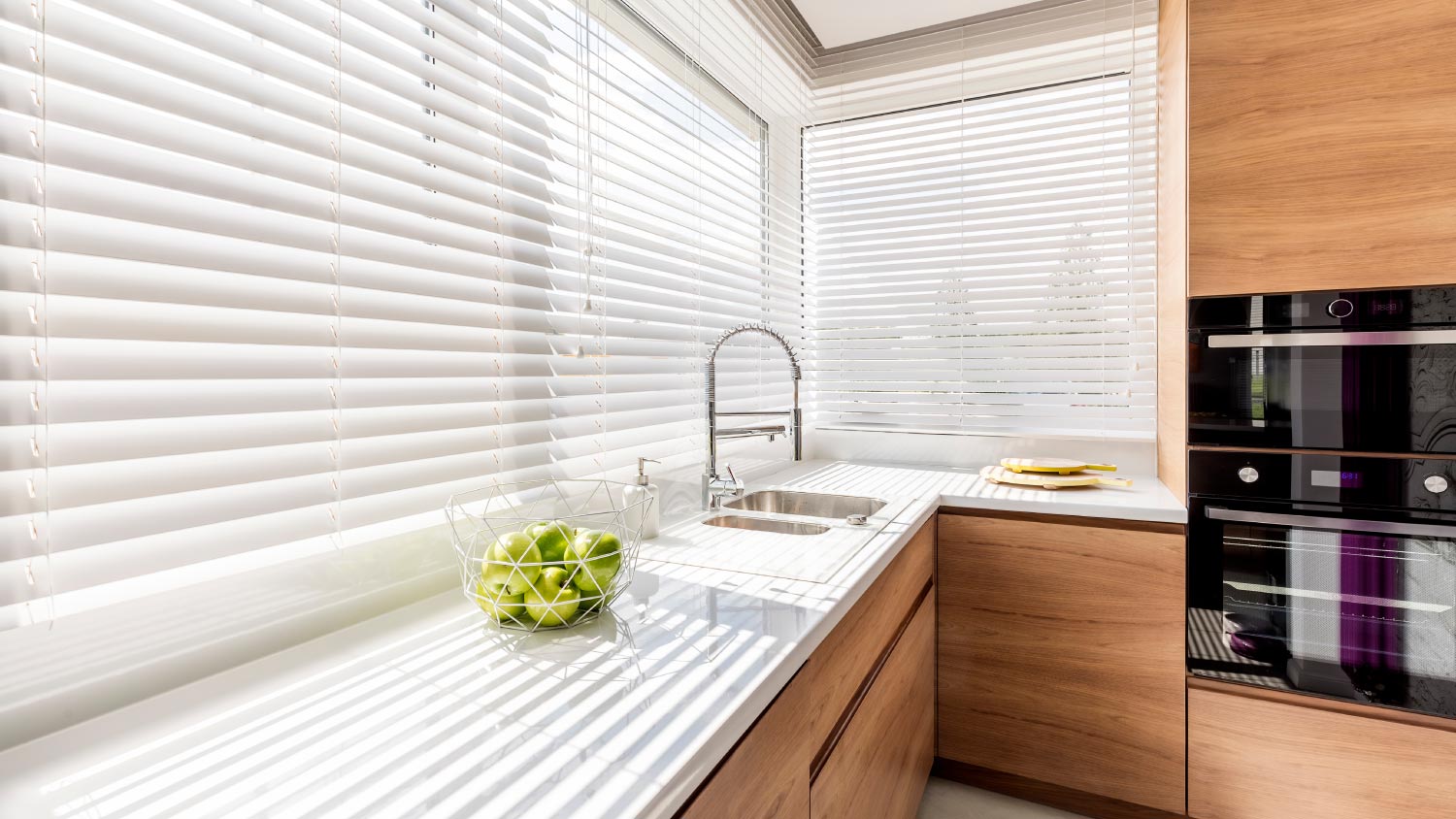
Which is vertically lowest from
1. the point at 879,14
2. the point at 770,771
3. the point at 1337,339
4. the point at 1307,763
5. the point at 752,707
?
→ the point at 1307,763

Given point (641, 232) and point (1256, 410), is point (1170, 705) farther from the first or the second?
point (641, 232)

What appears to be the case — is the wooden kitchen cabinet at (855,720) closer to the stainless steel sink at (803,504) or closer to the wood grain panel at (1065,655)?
the wood grain panel at (1065,655)

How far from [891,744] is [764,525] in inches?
23.1

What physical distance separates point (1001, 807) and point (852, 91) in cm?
258

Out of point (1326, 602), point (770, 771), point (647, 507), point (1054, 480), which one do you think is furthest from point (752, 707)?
point (1326, 602)

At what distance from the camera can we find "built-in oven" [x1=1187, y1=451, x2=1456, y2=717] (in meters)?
1.57

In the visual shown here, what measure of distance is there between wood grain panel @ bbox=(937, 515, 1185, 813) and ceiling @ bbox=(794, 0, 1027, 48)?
68.7 inches

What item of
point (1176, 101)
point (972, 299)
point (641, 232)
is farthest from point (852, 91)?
point (641, 232)

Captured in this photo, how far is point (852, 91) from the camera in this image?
2723mm

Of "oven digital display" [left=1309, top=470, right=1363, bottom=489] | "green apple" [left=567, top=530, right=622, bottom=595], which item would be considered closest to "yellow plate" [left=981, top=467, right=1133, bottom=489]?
"oven digital display" [left=1309, top=470, right=1363, bottom=489]

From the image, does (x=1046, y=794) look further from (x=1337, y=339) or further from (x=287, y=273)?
(x=287, y=273)

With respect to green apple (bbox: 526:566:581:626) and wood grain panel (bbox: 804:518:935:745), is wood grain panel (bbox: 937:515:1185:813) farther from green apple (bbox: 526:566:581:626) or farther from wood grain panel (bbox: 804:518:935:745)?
green apple (bbox: 526:566:581:626)

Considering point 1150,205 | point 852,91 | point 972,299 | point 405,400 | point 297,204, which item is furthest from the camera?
point 852,91

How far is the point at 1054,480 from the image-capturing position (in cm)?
205
